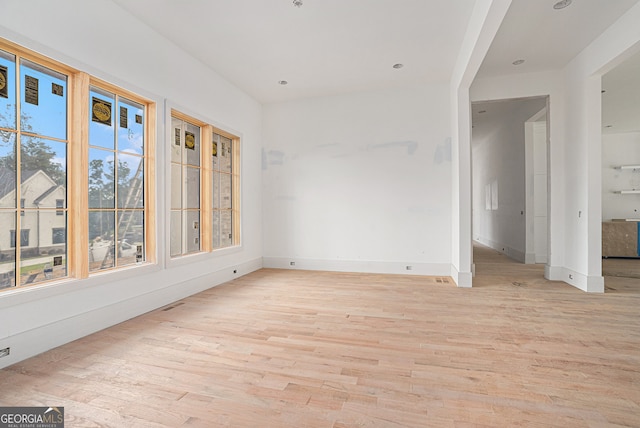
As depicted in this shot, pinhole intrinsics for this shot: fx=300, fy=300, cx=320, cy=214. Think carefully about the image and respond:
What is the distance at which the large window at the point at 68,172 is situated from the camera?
7.52 feet

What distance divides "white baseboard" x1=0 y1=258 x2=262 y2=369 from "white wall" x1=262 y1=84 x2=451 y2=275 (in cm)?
215

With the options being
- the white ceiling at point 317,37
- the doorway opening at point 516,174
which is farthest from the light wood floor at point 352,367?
the white ceiling at point 317,37

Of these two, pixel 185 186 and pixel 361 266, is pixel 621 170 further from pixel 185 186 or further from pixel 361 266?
pixel 185 186

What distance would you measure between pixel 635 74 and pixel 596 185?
216cm

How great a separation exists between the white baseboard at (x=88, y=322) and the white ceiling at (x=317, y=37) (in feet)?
9.86

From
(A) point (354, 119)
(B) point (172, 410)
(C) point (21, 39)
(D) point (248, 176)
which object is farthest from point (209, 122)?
(B) point (172, 410)

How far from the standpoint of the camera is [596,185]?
3.97 meters

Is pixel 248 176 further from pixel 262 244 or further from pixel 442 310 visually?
pixel 442 310

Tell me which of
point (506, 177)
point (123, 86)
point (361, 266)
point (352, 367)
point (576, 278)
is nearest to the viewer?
point (352, 367)

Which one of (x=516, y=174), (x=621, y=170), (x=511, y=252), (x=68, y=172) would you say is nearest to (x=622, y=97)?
(x=516, y=174)

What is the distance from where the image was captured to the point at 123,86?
3031 mm

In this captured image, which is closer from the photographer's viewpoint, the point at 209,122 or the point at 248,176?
the point at 209,122

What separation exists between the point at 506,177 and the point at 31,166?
8770mm

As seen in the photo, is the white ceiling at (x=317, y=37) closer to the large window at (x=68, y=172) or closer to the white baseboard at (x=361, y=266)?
the large window at (x=68, y=172)
